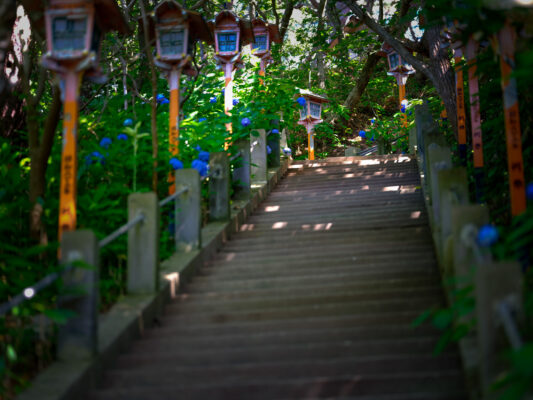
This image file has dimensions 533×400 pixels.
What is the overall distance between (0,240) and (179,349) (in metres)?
2.42

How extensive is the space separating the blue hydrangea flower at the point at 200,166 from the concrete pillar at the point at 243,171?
156 cm

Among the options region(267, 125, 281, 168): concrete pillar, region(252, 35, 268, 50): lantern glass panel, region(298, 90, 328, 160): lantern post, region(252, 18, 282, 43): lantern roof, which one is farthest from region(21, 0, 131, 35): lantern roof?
region(298, 90, 328, 160): lantern post

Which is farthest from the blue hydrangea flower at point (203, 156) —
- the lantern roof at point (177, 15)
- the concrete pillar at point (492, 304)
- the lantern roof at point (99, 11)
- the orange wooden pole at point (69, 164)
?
the concrete pillar at point (492, 304)

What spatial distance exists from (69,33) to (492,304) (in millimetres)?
4224

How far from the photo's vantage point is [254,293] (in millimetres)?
5988

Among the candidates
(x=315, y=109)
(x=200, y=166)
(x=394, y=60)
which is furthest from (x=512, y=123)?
(x=394, y=60)

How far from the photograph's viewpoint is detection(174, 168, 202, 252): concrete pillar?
23.0ft

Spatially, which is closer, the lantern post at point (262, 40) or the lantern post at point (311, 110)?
the lantern post at point (262, 40)

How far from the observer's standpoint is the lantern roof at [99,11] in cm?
555

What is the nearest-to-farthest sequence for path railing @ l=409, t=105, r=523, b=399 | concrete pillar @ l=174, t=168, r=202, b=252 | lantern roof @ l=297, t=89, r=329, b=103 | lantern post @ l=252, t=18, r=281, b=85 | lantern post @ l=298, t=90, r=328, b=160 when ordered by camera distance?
path railing @ l=409, t=105, r=523, b=399 → concrete pillar @ l=174, t=168, r=202, b=252 → lantern post @ l=252, t=18, r=281, b=85 → lantern roof @ l=297, t=89, r=329, b=103 → lantern post @ l=298, t=90, r=328, b=160

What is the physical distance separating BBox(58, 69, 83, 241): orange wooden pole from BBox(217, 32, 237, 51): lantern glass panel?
5.64m

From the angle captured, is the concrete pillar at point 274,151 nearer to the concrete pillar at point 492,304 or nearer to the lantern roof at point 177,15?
the lantern roof at point 177,15

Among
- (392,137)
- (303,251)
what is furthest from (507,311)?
(392,137)

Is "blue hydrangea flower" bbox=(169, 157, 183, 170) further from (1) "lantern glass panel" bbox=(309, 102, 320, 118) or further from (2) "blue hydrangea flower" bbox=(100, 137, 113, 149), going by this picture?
(1) "lantern glass panel" bbox=(309, 102, 320, 118)
